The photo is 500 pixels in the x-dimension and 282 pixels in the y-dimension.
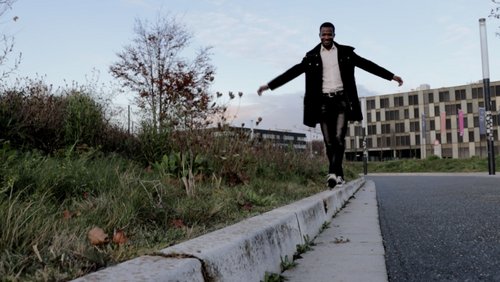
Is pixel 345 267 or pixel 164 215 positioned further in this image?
pixel 164 215

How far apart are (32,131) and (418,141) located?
89930 millimetres

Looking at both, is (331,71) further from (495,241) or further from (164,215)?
(164,215)

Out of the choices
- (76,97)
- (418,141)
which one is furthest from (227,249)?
(418,141)

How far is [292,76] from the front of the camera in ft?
21.5

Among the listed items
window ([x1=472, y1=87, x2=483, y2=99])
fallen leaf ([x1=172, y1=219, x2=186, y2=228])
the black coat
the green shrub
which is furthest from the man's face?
window ([x1=472, y1=87, x2=483, y2=99])

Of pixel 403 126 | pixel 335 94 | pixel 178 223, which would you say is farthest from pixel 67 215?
pixel 403 126

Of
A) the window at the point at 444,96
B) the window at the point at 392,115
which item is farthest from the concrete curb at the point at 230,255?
the window at the point at 392,115

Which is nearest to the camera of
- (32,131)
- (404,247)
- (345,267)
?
(345,267)

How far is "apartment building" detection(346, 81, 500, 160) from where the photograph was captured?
82.7 metres

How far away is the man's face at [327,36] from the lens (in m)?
6.29

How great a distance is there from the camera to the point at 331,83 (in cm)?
634

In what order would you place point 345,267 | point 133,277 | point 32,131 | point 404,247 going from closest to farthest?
point 133,277
point 345,267
point 404,247
point 32,131

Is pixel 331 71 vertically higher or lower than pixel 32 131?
higher

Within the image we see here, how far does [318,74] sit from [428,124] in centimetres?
8710
